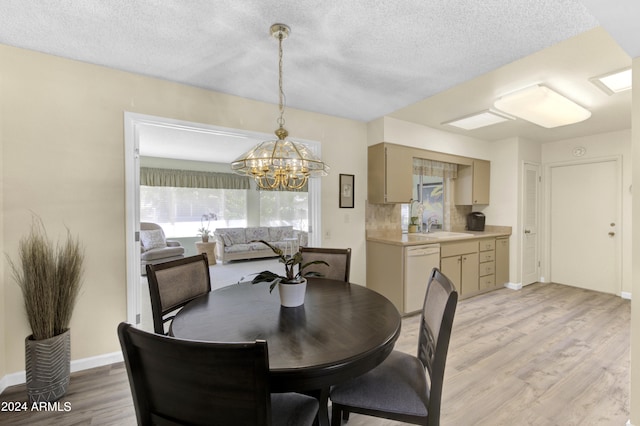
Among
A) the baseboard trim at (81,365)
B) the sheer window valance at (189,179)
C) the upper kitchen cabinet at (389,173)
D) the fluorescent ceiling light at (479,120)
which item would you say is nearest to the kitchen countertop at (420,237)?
the upper kitchen cabinet at (389,173)

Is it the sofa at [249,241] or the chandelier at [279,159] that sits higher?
the chandelier at [279,159]

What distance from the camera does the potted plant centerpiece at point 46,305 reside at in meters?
1.83

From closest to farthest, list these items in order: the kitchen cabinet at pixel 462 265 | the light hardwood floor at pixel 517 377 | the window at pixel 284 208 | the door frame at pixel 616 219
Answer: the light hardwood floor at pixel 517 377 → the kitchen cabinet at pixel 462 265 → the door frame at pixel 616 219 → the window at pixel 284 208

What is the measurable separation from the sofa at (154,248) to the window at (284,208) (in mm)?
2616

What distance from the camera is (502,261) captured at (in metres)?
4.32

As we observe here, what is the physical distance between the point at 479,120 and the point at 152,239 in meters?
5.97

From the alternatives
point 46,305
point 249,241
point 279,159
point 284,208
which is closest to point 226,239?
point 249,241

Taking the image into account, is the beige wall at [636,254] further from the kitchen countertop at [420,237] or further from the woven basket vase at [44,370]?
the woven basket vase at [44,370]

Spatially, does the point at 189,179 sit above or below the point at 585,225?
above

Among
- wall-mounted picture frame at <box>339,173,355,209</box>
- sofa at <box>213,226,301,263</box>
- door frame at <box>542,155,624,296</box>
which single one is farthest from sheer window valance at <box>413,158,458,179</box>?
sofa at <box>213,226,301,263</box>

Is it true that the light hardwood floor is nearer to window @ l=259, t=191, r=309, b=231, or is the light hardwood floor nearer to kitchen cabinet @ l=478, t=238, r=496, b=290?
kitchen cabinet @ l=478, t=238, r=496, b=290

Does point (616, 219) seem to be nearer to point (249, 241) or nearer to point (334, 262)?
point (334, 262)

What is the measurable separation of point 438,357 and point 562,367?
6.26 feet

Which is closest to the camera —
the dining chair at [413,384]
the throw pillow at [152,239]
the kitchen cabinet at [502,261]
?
the dining chair at [413,384]
